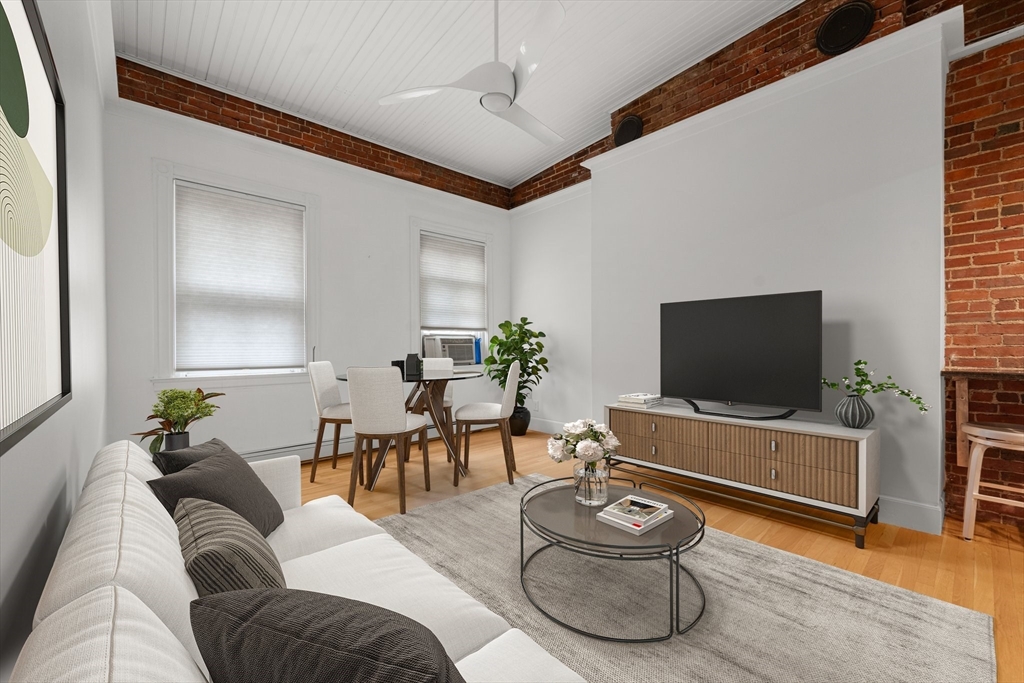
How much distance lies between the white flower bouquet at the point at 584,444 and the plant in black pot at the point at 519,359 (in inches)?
125

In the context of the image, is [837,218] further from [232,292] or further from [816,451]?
[232,292]

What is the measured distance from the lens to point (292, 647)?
2.09ft

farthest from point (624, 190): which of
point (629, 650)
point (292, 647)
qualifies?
point (292, 647)

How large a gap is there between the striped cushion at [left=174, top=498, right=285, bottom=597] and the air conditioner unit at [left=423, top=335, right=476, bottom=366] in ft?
12.9

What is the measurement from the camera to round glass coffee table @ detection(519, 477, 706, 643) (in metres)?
1.79

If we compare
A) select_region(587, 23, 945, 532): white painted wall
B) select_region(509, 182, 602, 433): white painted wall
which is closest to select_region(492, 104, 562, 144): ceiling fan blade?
select_region(587, 23, 945, 532): white painted wall

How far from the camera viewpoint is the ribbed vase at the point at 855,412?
2777 millimetres

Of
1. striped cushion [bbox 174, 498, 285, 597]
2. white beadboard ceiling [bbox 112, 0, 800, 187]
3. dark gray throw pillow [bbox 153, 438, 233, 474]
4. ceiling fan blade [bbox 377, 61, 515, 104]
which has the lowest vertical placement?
striped cushion [bbox 174, 498, 285, 597]

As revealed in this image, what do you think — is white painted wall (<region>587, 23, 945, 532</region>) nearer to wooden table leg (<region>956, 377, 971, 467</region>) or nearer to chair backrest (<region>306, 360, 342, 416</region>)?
wooden table leg (<region>956, 377, 971, 467</region>)

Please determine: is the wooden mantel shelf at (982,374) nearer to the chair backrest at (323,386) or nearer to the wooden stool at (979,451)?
the wooden stool at (979,451)

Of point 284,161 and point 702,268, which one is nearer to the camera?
point 702,268

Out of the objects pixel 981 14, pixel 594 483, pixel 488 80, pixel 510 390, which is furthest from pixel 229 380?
pixel 981 14

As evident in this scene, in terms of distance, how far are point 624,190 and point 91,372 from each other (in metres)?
4.16

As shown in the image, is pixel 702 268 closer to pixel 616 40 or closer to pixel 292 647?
pixel 616 40
